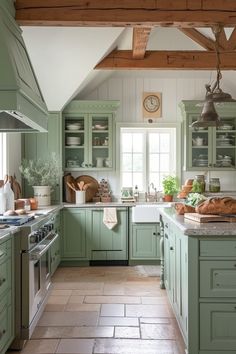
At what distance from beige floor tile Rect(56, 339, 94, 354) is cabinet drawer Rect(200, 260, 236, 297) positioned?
1.03 m

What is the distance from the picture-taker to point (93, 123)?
5828 mm

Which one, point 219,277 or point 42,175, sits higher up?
point 42,175

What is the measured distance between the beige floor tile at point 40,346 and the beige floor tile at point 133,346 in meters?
0.34

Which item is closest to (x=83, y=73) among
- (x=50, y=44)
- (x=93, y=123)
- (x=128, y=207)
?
(x=50, y=44)

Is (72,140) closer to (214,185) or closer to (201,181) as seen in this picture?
(201,181)

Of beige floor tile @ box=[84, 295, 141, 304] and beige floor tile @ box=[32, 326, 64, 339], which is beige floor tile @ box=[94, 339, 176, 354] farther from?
beige floor tile @ box=[84, 295, 141, 304]

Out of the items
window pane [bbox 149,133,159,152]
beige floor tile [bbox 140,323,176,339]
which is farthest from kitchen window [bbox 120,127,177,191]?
beige floor tile [bbox 140,323,176,339]

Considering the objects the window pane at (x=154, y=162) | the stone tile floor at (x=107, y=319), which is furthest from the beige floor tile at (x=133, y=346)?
the window pane at (x=154, y=162)

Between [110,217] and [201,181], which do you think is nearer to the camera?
[110,217]

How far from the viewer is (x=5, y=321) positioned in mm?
2635

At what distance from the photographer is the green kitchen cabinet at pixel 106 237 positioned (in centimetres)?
534

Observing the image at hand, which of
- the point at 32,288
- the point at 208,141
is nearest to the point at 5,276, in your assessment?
the point at 32,288

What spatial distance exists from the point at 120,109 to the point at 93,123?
1.69 feet

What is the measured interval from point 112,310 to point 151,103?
11.3 ft
